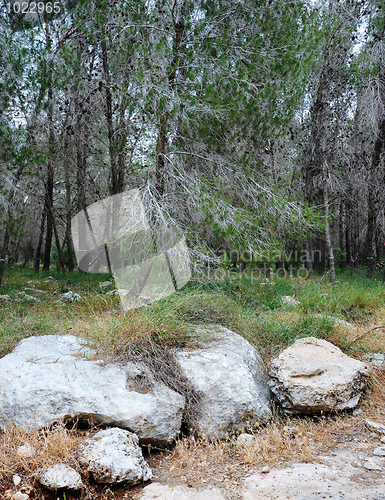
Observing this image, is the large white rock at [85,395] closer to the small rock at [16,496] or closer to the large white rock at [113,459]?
the large white rock at [113,459]

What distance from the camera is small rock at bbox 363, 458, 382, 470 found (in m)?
2.57

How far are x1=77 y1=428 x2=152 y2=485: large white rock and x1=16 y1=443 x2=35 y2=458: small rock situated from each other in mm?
312

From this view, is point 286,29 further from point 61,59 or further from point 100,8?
point 61,59

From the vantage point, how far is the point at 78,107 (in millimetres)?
7207

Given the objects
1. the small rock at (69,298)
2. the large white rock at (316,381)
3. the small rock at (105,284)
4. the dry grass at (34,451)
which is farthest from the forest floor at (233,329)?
the small rock at (105,284)

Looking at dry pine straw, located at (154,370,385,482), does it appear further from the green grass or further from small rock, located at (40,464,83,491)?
the green grass

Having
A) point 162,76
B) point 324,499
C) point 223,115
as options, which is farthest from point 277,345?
point 162,76

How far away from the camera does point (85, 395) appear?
3.06 meters

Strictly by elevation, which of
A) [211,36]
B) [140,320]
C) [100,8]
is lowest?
[140,320]

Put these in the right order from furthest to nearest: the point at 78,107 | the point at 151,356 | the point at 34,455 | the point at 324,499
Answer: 1. the point at 78,107
2. the point at 151,356
3. the point at 34,455
4. the point at 324,499

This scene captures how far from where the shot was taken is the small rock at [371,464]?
257cm

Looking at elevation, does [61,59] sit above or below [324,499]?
above

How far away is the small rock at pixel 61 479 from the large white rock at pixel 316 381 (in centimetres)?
205

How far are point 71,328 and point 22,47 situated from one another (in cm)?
502
